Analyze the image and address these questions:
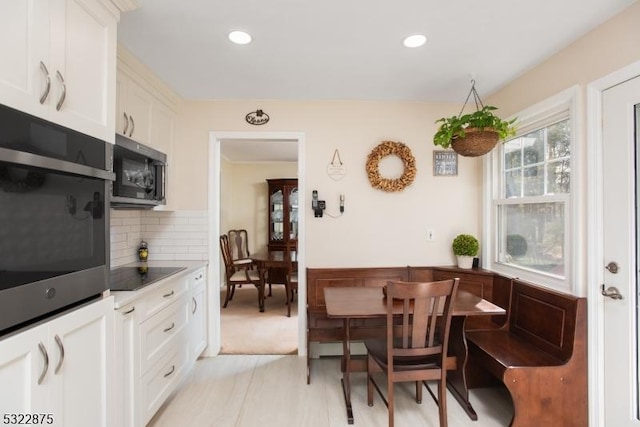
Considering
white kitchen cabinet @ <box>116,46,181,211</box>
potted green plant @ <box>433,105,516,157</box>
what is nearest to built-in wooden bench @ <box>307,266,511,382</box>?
potted green plant @ <box>433,105,516,157</box>

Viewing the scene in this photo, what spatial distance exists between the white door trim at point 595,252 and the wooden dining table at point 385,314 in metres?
0.51

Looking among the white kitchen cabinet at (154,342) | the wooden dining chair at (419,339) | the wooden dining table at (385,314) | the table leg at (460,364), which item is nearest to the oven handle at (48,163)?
the white kitchen cabinet at (154,342)

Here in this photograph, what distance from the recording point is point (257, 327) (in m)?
3.62

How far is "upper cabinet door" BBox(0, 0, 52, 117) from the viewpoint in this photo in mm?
974

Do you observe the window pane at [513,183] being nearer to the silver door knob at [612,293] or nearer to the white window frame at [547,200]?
the white window frame at [547,200]

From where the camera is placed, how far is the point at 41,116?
1092 millimetres

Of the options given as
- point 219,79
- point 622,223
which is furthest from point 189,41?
point 622,223

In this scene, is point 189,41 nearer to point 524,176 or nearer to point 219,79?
point 219,79

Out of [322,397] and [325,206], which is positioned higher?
[325,206]

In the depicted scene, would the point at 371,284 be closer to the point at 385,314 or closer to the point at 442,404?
the point at 385,314

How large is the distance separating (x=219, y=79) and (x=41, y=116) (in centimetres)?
158

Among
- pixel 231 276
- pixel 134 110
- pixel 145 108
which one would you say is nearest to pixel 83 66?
pixel 134 110

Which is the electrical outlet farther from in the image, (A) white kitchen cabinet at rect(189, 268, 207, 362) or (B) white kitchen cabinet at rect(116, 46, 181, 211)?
(B) white kitchen cabinet at rect(116, 46, 181, 211)

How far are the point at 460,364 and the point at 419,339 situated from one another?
63cm
